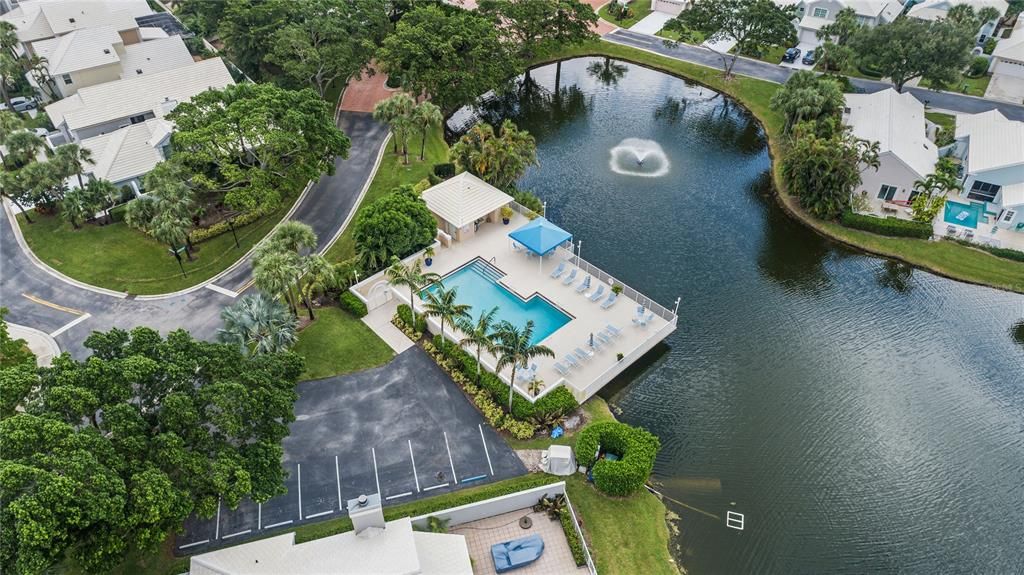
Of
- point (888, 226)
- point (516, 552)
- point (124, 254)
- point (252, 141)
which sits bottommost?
point (516, 552)

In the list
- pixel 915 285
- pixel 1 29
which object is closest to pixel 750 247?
pixel 915 285

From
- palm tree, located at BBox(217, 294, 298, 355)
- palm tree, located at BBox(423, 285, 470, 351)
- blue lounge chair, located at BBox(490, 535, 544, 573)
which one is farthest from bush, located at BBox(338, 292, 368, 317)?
blue lounge chair, located at BBox(490, 535, 544, 573)

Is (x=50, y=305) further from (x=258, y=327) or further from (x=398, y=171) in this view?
(x=398, y=171)

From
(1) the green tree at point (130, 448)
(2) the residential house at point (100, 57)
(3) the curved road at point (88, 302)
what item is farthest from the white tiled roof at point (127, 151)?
(1) the green tree at point (130, 448)

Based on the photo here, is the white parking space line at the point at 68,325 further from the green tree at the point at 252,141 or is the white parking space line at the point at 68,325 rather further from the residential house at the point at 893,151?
→ the residential house at the point at 893,151

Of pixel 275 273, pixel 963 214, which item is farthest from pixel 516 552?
pixel 963 214

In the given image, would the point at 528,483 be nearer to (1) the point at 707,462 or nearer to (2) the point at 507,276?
(1) the point at 707,462

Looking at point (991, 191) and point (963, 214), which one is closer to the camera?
point (963, 214)
